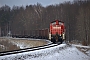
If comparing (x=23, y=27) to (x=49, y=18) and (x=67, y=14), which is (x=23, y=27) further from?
(x=67, y=14)

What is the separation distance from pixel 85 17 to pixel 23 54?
137 feet

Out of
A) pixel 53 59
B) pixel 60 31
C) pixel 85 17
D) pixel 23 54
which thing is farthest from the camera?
pixel 85 17

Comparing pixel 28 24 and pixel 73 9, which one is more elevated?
pixel 73 9

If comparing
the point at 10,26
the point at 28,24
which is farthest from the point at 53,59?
the point at 10,26

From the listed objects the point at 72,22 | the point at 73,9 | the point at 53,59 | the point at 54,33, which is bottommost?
the point at 53,59

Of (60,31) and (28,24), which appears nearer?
(60,31)

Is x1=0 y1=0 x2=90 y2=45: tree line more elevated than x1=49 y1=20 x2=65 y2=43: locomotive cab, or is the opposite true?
x1=0 y1=0 x2=90 y2=45: tree line

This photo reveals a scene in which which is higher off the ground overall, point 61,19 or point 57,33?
point 61,19

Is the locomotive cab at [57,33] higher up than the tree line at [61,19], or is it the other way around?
the tree line at [61,19]

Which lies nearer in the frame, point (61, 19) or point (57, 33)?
point (57, 33)

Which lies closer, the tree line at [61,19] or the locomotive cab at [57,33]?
the locomotive cab at [57,33]

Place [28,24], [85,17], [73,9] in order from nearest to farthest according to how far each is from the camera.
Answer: [85,17], [73,9], [28,24]

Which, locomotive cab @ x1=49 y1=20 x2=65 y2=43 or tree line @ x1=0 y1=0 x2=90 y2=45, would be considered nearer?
locomotive cab @ x1=49 y1=20 x2=65 y2=43

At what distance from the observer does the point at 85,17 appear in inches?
2135
